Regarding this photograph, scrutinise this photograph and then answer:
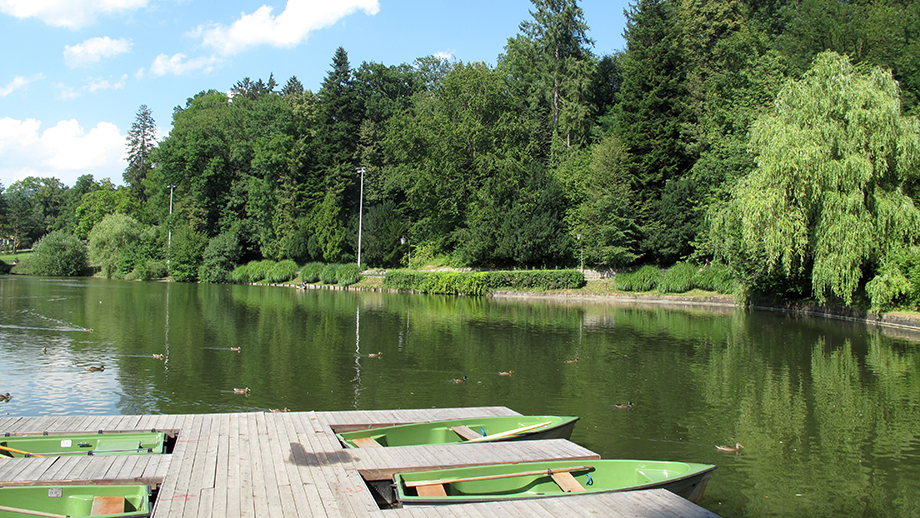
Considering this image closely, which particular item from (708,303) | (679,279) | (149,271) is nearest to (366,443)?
(708,303)

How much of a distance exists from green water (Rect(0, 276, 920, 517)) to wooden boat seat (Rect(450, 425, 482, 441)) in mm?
2081

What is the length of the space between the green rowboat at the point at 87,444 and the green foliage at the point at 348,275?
1825 inches

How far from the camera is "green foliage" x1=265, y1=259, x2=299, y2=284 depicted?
59.5m

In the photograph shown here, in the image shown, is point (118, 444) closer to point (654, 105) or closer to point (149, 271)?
point (654, 105)

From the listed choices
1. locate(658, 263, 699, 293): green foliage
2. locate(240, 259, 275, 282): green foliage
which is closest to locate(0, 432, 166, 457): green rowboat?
locate(658, 263, 699, 293): green foliage

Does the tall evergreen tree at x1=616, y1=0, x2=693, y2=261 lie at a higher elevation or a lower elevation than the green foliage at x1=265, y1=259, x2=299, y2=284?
higher

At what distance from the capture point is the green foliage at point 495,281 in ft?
143

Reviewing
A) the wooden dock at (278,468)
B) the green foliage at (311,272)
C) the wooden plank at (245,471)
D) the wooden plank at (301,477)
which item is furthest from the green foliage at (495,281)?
the wooden plank at (301,477)

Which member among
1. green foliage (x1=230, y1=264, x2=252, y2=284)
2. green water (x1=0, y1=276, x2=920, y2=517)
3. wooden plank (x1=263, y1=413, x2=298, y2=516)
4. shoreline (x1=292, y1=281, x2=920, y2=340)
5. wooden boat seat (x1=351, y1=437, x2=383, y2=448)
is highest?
green foliage (x1=230, y1=264, x2=252, y2=284)

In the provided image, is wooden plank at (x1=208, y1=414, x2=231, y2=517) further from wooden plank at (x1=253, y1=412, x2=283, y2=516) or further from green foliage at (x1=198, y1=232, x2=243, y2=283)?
green foliage at (x1=198, y1=232, x2=243, y2=283)

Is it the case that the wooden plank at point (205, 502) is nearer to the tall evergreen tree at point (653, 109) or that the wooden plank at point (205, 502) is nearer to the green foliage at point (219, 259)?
the tall evergreen tree at point (653, 109)

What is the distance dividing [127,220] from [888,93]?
74.6 meters

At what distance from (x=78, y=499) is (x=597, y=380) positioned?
35.9ft

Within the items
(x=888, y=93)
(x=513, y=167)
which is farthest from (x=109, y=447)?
(x=513, y=167)
